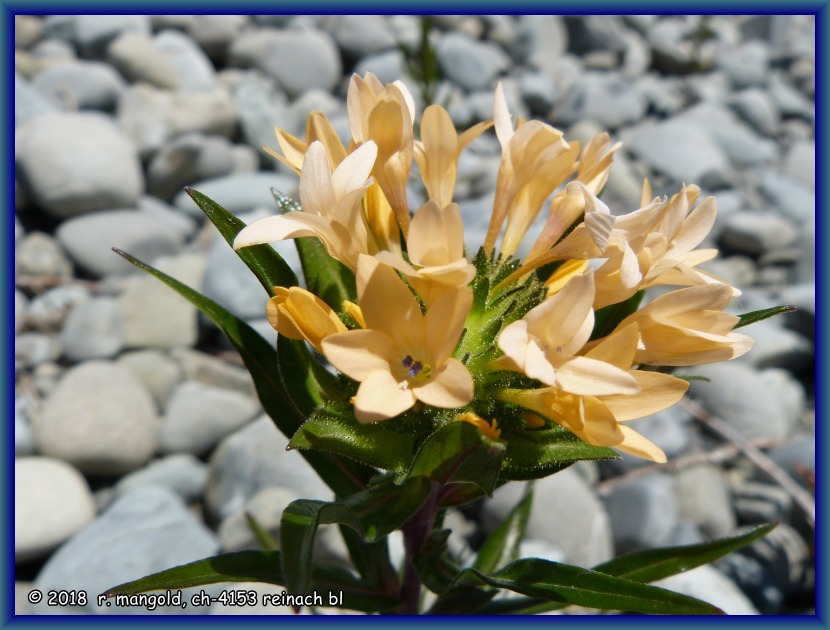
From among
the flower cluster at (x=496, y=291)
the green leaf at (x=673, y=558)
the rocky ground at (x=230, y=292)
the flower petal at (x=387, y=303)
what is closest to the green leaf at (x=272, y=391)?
the flower cluster at (x=496, y=291)

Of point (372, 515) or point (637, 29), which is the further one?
point (637, 29)

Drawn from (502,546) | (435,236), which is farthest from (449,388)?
(502,546)

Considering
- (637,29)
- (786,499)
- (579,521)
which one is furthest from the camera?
(637,29)

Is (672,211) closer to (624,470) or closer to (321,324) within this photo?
(321,324)

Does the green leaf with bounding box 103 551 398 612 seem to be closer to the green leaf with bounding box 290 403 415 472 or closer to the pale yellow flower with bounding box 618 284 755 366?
the green leaf with bounding box 290 403 415 472

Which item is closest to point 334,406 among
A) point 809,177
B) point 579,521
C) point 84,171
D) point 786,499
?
point 579,521

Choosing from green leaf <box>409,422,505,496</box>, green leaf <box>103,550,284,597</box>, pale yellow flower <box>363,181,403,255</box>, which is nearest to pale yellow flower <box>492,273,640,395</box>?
green leaf <box>409,422,505,496</box>

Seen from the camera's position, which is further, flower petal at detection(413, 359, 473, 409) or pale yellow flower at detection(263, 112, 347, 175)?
pale yellow flower at detection(263, 112, 347, 175)
